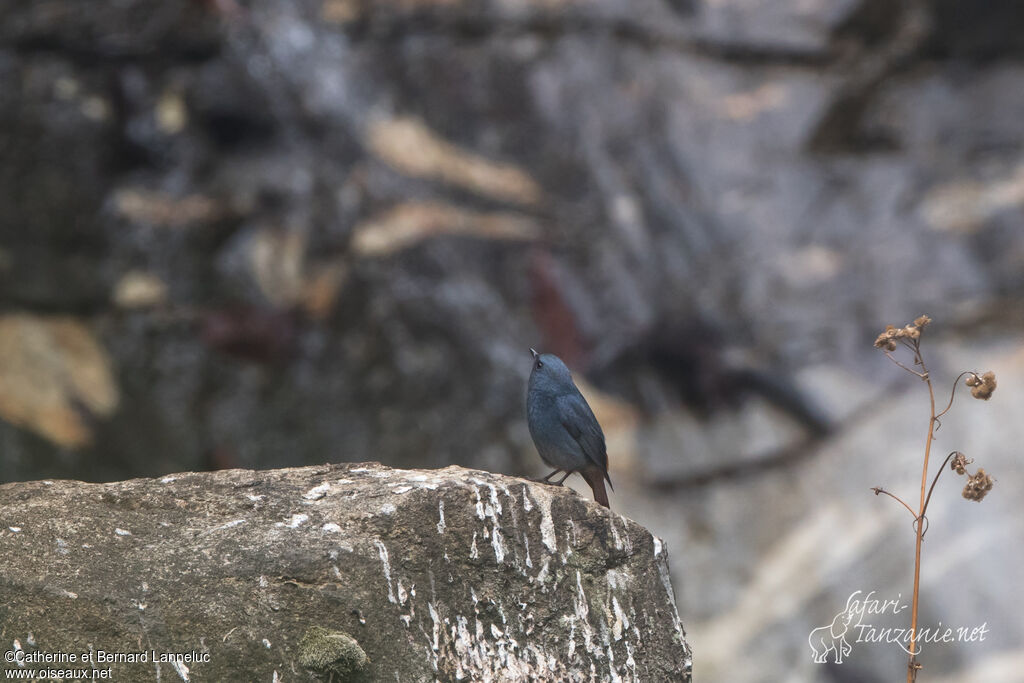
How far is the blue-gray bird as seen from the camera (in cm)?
336

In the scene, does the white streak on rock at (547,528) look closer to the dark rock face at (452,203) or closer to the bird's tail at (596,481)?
the bird's tail at (596,481)

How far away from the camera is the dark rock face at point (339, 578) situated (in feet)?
7.23

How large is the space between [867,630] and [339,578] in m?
5.08

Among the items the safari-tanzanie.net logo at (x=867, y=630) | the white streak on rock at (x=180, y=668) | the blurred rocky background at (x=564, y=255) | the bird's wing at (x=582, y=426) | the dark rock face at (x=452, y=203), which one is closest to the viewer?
the white streak on rock at (x=180, y=668)

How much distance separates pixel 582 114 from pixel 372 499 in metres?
5.23

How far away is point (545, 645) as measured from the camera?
8.29 feet

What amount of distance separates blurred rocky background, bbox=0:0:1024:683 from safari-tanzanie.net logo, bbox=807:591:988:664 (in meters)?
0.07

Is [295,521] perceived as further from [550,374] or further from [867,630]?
[867,630]

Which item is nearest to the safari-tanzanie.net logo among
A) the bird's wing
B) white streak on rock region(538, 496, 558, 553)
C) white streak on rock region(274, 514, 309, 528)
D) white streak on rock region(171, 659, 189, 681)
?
the bird's wing

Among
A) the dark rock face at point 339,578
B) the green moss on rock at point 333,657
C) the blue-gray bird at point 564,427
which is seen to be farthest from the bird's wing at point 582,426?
the green moss on rock at point 333,657

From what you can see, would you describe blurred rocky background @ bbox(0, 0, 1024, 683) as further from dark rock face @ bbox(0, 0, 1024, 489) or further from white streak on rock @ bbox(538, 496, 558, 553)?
white streak on rock @ bbox(538, 496, 558, 553)

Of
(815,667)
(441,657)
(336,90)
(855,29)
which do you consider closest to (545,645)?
(441,657)

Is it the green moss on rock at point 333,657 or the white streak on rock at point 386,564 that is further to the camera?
the white streak on rock at point 386,564

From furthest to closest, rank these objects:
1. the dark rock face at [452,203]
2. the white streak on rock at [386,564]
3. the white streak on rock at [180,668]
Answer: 1. the dark rock face at [452,203]
2. the white streak on rock at [386,564]
3. the white streak on rock at [180,668]
